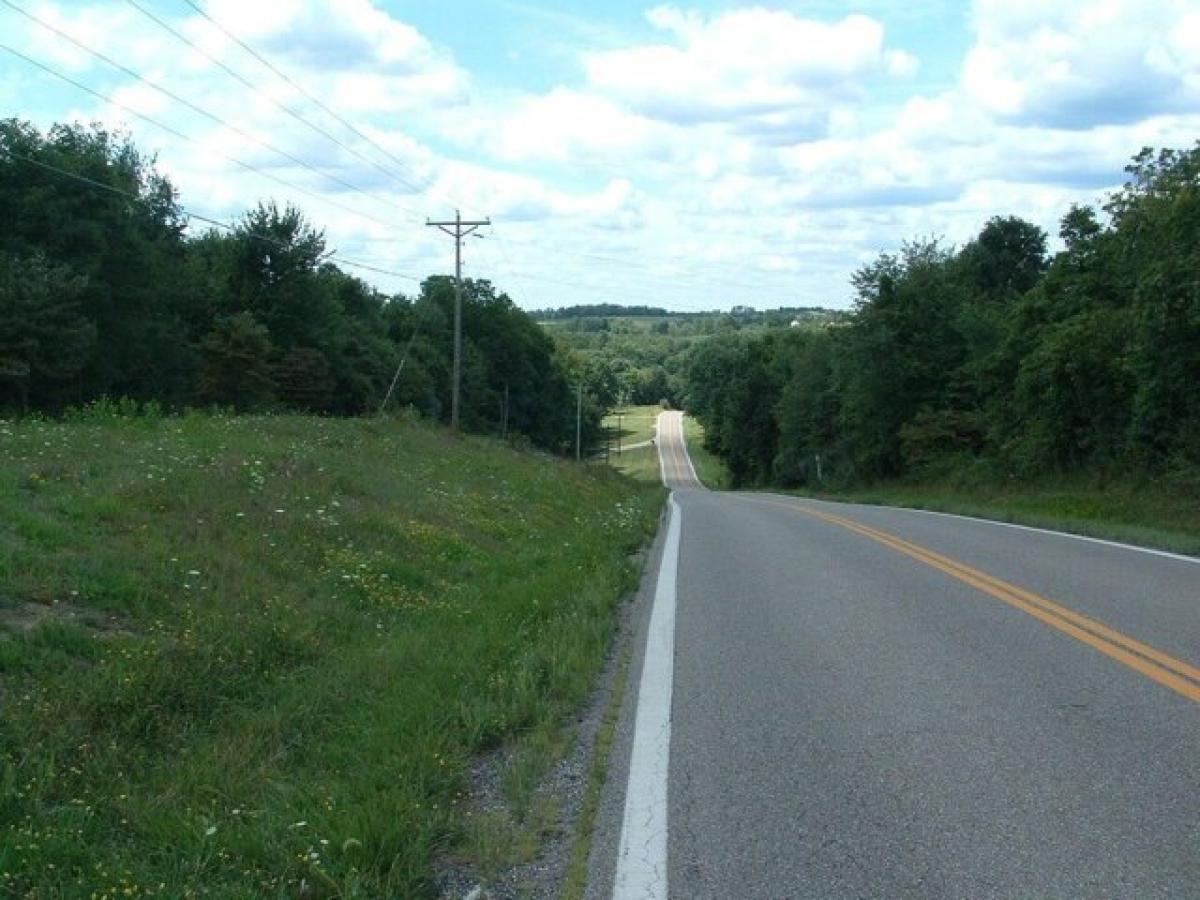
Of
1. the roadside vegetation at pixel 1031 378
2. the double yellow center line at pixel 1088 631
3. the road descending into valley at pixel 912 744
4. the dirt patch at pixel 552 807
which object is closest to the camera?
the dirt patch at pixel 552 807

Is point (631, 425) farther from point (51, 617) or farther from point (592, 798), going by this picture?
point (592, 798)

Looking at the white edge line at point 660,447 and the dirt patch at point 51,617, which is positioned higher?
the dirt patch at point 51,617

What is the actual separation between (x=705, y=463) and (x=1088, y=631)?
386 ft

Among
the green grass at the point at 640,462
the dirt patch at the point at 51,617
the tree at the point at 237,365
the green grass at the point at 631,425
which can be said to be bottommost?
the green grass at the point at 640,462

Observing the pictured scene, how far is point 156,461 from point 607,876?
1064cm

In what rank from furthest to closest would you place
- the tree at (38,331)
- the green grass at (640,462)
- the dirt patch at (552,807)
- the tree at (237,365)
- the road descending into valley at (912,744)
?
the green grass at (640,462), the tree at (237,365), the tree at (38,331), the road descending into valley at (912,744), the dirt patch at (552,807)

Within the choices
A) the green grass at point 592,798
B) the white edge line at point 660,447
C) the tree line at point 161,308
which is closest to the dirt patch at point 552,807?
the green grass at point 592,798

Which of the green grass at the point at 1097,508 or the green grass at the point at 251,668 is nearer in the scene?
the green grass at the point at 251,668

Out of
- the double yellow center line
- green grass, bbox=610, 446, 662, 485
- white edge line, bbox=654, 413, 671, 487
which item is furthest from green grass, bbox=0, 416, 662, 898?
green grass, bbox=610, 446, 662, 485

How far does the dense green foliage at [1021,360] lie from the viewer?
1056 inches

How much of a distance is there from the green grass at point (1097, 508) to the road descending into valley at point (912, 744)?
698 cm

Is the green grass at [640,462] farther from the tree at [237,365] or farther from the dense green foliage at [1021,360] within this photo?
the tree at [237,365]

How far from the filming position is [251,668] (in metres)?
8.11

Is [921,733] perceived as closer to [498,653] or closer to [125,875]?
[498,653]
